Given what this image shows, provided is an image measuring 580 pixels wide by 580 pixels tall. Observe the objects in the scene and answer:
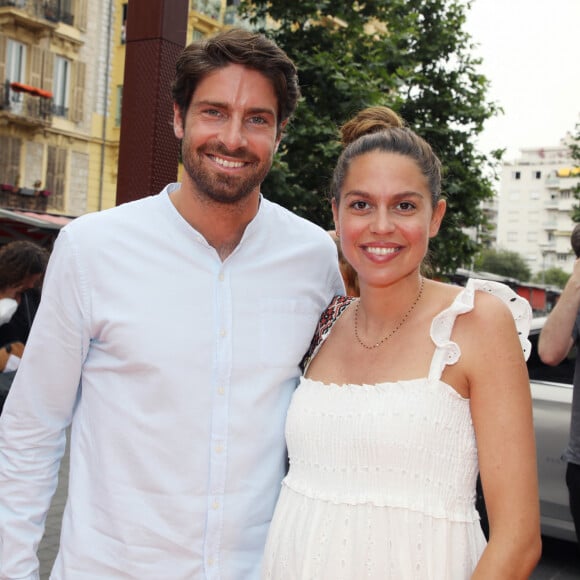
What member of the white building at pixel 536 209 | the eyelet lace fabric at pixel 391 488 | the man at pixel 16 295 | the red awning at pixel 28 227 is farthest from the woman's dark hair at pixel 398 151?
the white building at pixel 536 209

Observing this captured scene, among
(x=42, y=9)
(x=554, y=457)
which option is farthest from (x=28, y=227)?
(x=42, y=9)

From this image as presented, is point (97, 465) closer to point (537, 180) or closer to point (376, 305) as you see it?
point (376, 305)

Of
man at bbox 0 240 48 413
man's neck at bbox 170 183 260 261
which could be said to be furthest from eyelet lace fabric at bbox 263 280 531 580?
man at bbox 0 240 48 413

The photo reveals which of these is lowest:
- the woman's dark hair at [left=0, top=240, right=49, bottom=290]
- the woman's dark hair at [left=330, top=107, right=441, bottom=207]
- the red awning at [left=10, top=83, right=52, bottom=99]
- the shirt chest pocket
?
the woman's dark hair at [left=0, top=240, right=49, bottom=290]

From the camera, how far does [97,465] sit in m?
2.07

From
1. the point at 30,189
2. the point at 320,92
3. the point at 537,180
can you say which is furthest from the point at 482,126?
the point at 537,180

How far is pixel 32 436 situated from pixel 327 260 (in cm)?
107

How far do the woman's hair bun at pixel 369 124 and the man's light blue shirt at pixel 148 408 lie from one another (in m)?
0.62

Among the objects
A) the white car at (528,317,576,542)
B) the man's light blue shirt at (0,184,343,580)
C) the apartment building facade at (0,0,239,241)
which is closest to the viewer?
the man's light blue shirt at (0,184,343,580)

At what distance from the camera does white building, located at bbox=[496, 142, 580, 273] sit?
107000mm

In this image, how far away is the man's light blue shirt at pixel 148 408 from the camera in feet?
6.63

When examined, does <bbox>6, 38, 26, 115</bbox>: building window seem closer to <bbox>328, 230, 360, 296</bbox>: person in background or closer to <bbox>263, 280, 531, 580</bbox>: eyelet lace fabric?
<bbox>328, 230, 360, 296</bbox>: person in background

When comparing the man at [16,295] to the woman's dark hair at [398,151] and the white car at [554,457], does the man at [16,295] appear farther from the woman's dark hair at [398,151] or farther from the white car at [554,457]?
the white car at [554,457]

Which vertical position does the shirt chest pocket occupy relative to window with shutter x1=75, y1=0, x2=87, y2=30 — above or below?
below
